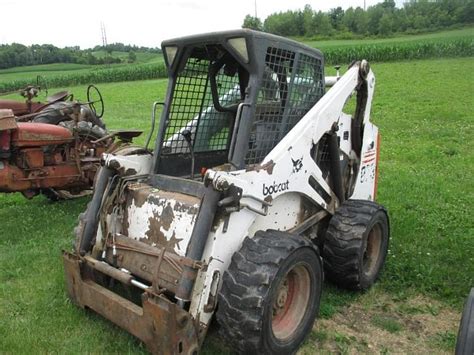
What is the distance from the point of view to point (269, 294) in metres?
2.95

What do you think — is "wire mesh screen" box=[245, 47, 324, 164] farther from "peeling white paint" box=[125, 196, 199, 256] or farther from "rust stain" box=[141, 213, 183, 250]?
"rust stain" box=[141, 213, 183, 250]

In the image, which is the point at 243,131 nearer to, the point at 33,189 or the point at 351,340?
the point at 351,340

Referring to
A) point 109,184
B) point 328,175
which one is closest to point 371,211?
point 328,175

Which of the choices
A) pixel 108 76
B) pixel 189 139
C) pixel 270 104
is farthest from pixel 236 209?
pixel 108 76

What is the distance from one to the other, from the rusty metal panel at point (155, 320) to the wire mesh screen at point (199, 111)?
1.34 metres

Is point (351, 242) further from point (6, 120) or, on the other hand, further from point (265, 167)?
point (6, 120)

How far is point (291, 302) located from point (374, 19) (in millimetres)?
49516

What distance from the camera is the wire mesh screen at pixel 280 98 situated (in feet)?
11.8

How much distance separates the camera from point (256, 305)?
291cm

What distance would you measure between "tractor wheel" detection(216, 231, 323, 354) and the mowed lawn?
25 centimetres

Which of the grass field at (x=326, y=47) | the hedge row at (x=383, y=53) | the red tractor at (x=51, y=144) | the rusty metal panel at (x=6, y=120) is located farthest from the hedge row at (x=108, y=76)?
the rusty metal panel at (x=6, y=120)

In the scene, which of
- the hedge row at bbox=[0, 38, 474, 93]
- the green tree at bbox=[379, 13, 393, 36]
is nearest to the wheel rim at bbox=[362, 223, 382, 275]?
the hedge row at bbox=[0, 38, 474, 93]

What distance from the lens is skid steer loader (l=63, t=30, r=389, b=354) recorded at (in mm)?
3010

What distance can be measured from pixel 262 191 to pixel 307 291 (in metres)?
0.80
